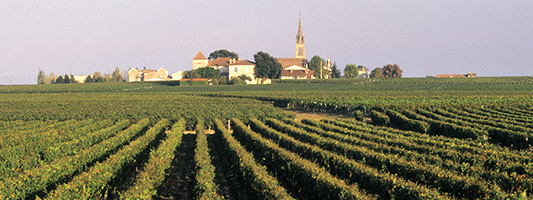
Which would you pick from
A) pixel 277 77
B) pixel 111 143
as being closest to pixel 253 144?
pixel 111 143

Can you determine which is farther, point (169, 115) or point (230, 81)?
point (230, 81)

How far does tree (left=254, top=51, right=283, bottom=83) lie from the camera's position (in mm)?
128625

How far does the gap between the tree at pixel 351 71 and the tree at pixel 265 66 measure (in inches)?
2069

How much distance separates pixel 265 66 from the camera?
12862 centimetres

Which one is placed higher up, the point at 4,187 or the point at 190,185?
the point at 4,187

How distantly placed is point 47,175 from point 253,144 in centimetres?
1119

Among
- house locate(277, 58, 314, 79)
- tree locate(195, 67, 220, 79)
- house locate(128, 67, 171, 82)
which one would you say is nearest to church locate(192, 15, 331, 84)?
house locate(277, 58, 314, 79)

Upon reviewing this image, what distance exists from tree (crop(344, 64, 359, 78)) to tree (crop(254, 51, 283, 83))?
172 ft

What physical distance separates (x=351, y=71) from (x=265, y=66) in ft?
196

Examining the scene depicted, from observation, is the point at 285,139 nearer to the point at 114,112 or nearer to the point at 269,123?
the point at 269,123

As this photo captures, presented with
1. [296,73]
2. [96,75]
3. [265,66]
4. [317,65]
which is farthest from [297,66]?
[96,75]

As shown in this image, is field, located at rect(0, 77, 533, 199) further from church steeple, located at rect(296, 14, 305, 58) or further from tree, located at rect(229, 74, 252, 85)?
church steeple, located at rect(296, 14, 305, 58)

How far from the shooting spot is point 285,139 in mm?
22828

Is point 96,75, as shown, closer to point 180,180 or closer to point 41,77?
point 41,77
